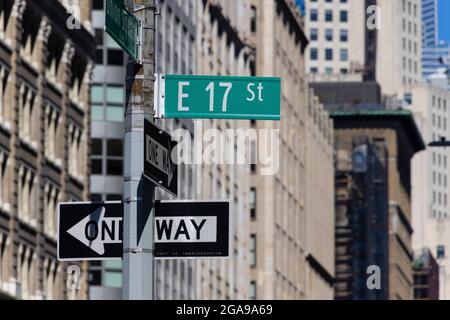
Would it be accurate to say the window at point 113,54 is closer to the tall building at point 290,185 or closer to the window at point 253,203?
the tall building at point 290,185

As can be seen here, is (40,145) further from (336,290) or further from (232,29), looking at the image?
(336,290)

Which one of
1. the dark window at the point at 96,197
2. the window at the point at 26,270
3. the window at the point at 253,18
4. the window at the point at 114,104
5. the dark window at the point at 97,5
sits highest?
the window at the point at 253,18

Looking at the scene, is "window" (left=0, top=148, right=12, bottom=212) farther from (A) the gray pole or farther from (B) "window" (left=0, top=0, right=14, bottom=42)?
(A) the gray pole

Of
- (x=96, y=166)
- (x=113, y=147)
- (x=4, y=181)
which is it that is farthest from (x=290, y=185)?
(x=4, y=181)

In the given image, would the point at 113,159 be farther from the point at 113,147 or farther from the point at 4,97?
the point at 4,97

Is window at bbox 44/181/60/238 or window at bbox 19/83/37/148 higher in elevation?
window at bbox 19/83/37/148

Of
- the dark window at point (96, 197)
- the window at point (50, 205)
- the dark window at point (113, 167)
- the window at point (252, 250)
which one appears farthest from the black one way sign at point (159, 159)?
the window at point (252, 250)

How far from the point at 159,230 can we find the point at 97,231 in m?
0.62

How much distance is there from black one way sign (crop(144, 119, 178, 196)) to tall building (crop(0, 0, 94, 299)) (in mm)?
44293

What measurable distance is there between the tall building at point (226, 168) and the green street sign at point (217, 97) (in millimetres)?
81705

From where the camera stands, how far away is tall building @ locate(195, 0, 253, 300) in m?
104

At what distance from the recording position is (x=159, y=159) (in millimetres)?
17391

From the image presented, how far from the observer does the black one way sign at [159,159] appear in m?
17.1

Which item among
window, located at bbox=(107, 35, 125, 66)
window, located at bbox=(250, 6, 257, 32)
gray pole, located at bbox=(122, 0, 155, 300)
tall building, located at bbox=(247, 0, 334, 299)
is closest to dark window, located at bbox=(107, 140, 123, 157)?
window, located at bbox=(107, 35, 125, 66)
